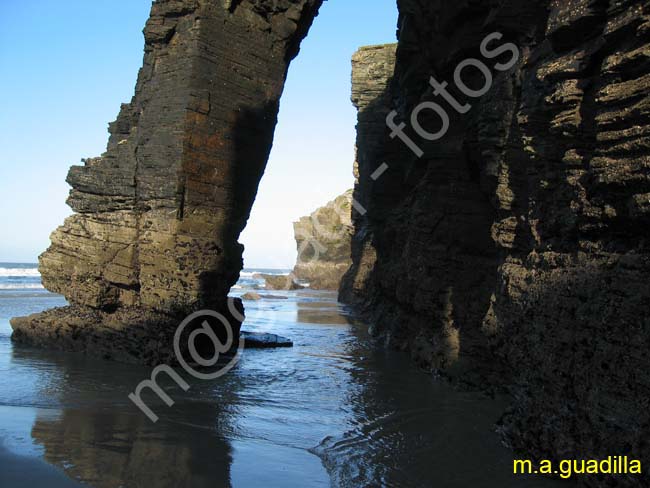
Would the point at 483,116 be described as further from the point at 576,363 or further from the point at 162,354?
the point at 162,354

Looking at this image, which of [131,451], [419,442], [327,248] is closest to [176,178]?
[131,451]

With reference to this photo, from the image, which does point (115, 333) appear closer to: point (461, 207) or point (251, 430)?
point (251, 430)

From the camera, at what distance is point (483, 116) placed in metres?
9.37

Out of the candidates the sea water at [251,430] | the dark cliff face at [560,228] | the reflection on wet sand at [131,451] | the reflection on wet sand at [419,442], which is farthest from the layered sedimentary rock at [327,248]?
the reflection on wet sand at [131,451]

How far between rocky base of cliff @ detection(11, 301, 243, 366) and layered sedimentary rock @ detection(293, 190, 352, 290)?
119 ft

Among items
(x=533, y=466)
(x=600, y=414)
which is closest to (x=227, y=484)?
(x=533, y=466)

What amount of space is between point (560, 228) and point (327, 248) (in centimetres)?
5049

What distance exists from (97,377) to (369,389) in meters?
5.26

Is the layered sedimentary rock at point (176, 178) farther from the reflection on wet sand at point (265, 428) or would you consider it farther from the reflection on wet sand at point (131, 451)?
the reflection on wet sand at point (131, 451)

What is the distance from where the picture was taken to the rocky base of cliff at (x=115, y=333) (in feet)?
Answer: 39.8

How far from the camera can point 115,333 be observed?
12.6 metres

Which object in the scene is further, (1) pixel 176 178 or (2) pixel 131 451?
(1) pixel 176 178

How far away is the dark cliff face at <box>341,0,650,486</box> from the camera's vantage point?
473 cm

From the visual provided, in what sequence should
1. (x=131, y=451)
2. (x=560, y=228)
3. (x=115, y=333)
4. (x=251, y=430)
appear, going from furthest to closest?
1. (x=115, y=333)
2. (x=251, y=430)
3. (x=131, y=451)
4. (x=560, y=228)
